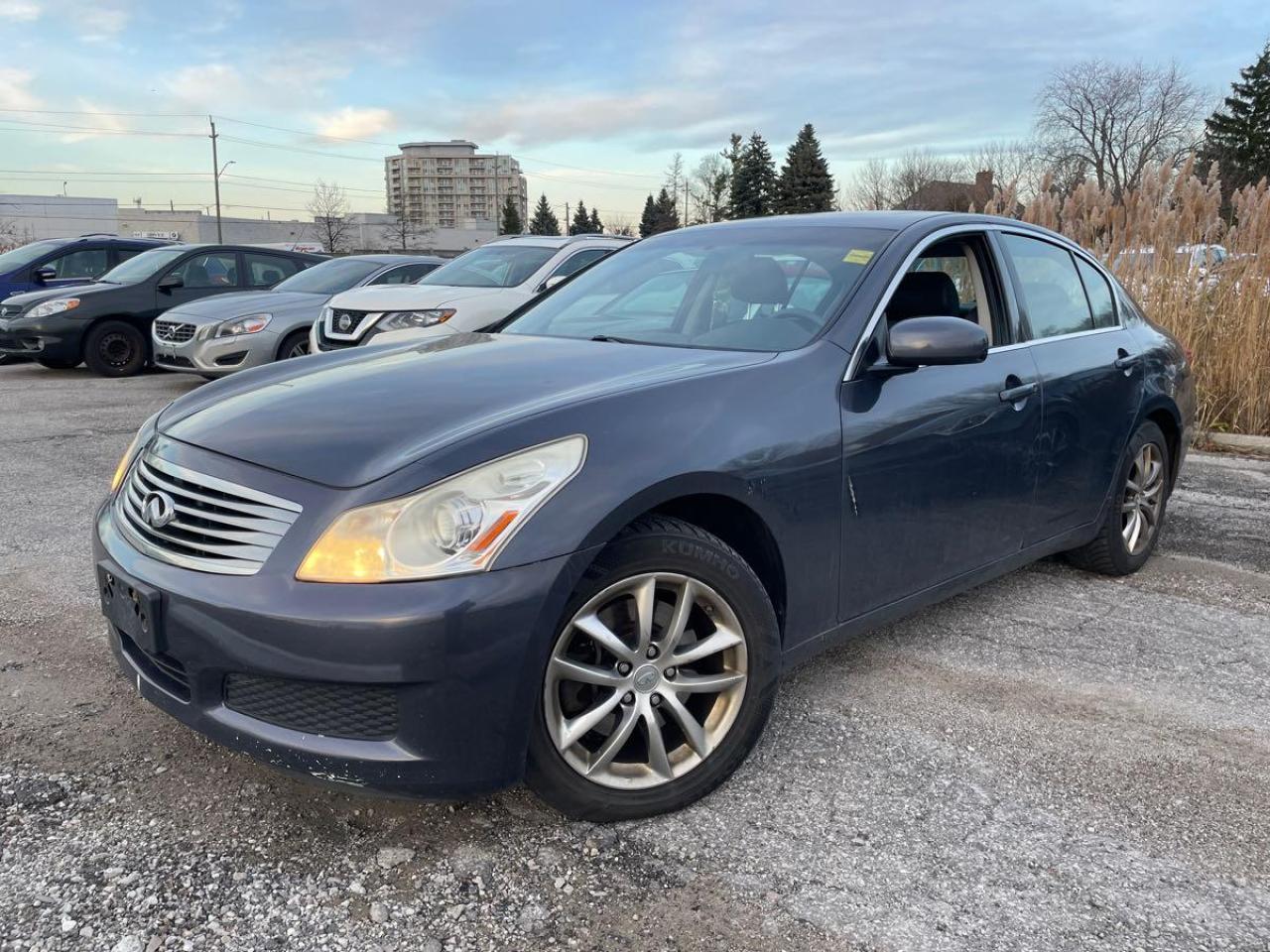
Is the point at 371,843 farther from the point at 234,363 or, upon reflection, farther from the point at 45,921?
the point at 234,363

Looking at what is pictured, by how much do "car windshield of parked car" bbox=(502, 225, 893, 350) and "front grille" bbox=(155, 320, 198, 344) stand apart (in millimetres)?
6622

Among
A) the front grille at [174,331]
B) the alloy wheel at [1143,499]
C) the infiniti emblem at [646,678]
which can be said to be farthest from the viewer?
the front grille at [174,331]

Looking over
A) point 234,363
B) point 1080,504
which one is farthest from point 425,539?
point 234,363

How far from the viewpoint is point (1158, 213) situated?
7.41 metres

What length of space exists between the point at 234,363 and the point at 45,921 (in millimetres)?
7795

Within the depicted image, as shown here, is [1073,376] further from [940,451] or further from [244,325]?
[244,325]

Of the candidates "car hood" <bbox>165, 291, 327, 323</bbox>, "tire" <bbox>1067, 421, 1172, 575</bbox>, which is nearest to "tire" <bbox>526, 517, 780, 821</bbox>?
"tire" <bbox>1067, 421, 1172, 575</bbox>

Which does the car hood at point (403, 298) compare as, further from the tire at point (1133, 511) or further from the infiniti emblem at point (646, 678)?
Result: the infiniti emblem at point (646, 678)

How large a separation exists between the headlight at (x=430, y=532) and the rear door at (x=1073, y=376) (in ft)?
7.38

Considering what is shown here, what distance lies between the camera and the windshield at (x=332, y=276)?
410 inches

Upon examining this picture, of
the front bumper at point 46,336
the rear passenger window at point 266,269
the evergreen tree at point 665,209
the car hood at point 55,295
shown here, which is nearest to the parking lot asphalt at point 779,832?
the front bumper at point 46,336

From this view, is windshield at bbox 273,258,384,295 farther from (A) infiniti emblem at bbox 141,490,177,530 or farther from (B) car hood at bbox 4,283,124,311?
(A) infiniti emblem at bbox 141,490,177,530

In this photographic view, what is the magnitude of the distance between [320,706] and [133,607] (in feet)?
1.89

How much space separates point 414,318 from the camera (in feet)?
26.5
